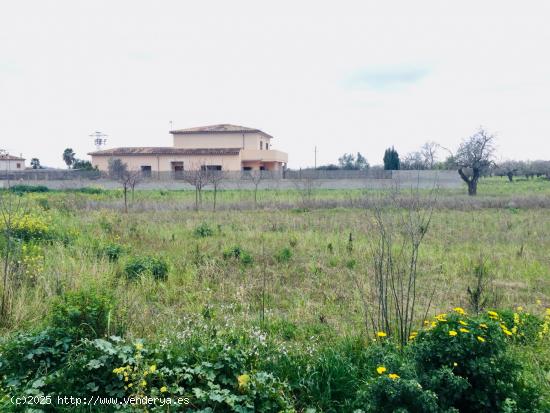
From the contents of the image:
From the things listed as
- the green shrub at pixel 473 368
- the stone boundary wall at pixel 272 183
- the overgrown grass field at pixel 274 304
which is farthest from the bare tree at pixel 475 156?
the green shrub at pixel 473 368

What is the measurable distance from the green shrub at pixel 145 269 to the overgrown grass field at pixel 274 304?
0.04 meters

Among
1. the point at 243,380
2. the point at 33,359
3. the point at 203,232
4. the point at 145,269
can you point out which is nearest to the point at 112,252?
the point at 145,269

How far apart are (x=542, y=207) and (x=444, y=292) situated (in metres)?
14.3

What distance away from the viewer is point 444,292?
6.23m

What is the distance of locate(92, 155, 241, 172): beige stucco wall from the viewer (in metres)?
39.9

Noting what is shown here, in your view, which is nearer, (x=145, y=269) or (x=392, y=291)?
(x=392, y=291)

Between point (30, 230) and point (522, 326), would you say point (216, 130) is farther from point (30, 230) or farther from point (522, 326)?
point (522, 326)

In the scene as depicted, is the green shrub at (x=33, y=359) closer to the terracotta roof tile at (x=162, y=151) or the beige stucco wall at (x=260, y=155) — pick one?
the terracotta roof tile at (x=162, y=151)

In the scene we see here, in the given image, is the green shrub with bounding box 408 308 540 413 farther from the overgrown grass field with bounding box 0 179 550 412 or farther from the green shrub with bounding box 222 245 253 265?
the green shrub with bounding box 222 245 253 265

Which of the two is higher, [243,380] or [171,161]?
[171,161]

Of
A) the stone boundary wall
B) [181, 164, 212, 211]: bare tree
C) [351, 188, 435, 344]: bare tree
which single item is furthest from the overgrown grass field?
the stone boundary wall

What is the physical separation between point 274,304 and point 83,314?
2.67 metres

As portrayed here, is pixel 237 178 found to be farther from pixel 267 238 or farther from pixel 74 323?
pixel 74 323

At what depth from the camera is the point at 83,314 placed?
380 cm
